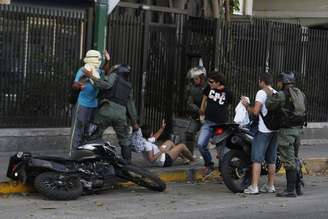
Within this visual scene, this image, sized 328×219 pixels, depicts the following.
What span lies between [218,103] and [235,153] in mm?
957

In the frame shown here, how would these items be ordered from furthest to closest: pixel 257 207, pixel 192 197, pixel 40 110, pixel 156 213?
pixel 40 110
pixel 192 197
pixel 257 207
pixel 156 213

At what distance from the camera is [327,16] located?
75.7ft

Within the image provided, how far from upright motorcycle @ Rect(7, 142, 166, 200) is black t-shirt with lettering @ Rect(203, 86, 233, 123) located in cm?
153

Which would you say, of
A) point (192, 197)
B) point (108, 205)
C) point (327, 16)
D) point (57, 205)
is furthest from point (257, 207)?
point (327, 16)

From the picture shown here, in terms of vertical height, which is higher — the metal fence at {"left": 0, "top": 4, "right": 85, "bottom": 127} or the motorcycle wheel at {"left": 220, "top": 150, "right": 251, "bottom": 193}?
the metal fence at {"left": 0, "top": 4, "right": 85, "bottom": 127}

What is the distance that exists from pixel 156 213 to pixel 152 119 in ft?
18.6

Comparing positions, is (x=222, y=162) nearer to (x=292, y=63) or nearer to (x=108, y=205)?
(x=108, y=205)

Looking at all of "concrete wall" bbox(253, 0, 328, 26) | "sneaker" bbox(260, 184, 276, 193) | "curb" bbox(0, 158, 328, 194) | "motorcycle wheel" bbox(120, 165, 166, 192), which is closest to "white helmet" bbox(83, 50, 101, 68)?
"motorcycle wheel" bbox(120, 165, 166, 192)

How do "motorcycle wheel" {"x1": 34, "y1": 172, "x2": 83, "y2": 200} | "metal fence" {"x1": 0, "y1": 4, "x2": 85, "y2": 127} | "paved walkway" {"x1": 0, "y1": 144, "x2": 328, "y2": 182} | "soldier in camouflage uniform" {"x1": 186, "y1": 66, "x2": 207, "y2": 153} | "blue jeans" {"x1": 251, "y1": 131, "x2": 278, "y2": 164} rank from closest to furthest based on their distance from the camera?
"motorcycle wheel" {"x1": 34, "y1": 172, "x2": 83, "y2": 200} → "blue jeans" {"x1": 251, "y1": 131, "x2": 278, "y2": 164} → "paved walkway" {"x1": 0, "y1": 144, "x2": 328, "y2": 182} → "soldier in camouflage uniform" {"x1": 186, "y1": 66, "x2": 207, "y2": 153} → "metal fence" {"x1": 0, "y1": 4, "x2": 85, "y2": 127}

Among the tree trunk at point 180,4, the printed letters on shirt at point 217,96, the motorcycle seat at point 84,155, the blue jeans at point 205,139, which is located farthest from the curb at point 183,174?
the tree trunk at point 180,4

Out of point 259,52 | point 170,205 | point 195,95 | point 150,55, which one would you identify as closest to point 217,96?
point 195,95

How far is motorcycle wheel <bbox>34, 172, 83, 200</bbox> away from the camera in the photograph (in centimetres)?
882

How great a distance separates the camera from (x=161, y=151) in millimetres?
11180

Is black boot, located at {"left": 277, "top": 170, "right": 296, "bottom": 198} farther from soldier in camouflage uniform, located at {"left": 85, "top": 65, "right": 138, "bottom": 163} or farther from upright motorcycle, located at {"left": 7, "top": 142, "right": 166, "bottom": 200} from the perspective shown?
soldier in camouflage uniform, located at {"left": 85, "top": 65, "right": 138, "bottom": 163}
